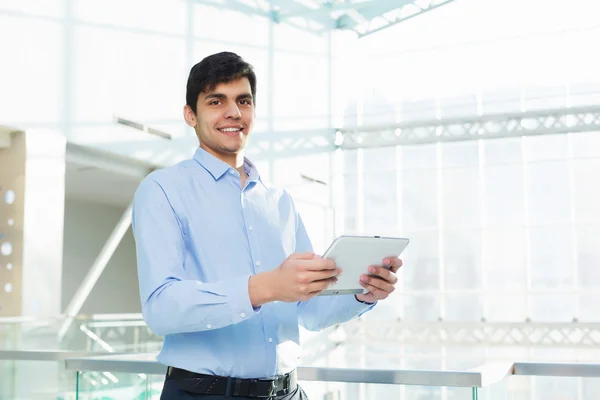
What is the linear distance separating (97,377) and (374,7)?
19.2 meters

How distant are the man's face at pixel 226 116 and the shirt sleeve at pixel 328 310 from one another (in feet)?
1.81

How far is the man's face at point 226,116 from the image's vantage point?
223 cm

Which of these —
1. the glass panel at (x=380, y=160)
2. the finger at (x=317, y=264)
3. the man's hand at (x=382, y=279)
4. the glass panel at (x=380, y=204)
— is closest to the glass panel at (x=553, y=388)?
the man's hand at (x=382, y=279)

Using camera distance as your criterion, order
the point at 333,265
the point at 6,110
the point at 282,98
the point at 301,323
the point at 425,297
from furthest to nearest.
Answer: the point at 425,297, the point at 282,98, the point at 6,110, the point at 301,323, the point at 333,265

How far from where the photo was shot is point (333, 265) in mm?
1861

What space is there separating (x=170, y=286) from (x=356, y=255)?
51 centimetres

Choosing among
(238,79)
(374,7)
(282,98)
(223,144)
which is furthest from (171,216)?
(374,7)

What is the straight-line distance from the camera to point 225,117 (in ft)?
7.30

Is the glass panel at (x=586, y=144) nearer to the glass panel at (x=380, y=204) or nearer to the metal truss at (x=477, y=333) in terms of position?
the metal truss at (x=477, y=333)

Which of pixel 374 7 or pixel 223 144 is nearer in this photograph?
pixel 223 144

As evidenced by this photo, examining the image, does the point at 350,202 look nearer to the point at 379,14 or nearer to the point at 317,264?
the point at 379,14

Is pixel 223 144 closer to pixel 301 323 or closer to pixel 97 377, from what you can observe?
pixel 301 323

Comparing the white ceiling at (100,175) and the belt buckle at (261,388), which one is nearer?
the belt buckle at (261,388)

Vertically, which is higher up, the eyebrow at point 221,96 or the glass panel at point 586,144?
the glass panel at point 586,144
